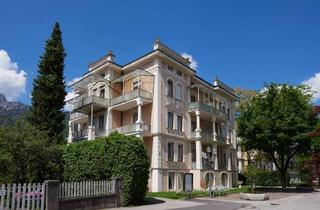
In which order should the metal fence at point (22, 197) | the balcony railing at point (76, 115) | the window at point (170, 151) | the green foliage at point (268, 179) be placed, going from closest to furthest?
the metal fence at point (22, 197), the window at point (170, 151), the balcony railing at point (76, 115), the green foliage at point (268, 179)

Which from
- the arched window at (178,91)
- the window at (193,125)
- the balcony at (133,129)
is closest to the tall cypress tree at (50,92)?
the balcony at (133,129)

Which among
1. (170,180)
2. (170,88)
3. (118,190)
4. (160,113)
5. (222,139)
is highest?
(170,88)

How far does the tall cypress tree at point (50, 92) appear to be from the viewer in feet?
102

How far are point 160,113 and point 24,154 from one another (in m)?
16.1

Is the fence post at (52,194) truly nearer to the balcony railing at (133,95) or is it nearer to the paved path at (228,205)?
the paved path at (228,205)

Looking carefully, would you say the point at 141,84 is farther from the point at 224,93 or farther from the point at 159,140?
the point at 224,93

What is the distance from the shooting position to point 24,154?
63.7 ft

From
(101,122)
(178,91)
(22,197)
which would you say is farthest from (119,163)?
(178,91)

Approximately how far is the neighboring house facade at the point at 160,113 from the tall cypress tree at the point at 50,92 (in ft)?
11.6

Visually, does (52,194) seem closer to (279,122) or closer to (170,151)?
(170,151)

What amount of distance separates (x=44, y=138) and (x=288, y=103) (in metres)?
26.0

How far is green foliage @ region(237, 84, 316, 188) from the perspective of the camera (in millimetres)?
34250

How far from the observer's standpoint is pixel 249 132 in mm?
36344

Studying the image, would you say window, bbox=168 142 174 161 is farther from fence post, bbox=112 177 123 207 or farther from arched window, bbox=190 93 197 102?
fence post, bbox=112 177 123 207
